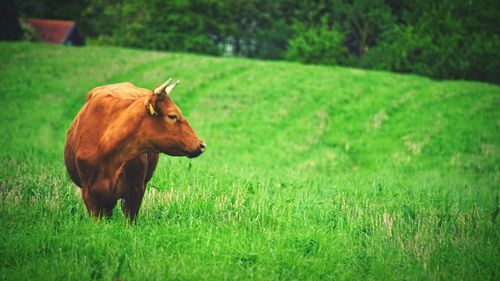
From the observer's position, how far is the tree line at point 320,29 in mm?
38647

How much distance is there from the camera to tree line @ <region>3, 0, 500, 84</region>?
3865 cm

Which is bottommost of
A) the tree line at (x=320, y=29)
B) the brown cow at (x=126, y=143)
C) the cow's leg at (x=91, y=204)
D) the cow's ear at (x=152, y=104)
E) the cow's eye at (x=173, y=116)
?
the tree line at (x=320, y=29)

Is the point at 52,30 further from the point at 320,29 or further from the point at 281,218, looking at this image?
the point at 281,218

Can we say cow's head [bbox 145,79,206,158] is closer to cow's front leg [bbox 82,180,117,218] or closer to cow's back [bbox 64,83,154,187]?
cow's back [bbox 64,83,154,187]

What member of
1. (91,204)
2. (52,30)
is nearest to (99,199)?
(91,204)

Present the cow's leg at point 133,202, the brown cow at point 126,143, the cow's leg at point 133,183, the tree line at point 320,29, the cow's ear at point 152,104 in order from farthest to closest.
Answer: the tree line at point 320,29
the cow's leg at point 133,202
the cow's leg at point 133,183
the brown cow at point 126,143
the cow's ear at point 152,104

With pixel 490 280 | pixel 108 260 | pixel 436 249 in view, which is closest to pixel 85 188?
pixel 108 260

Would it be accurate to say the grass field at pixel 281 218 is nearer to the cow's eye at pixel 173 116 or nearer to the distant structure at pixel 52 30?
the cow's eye at pixel 173 116

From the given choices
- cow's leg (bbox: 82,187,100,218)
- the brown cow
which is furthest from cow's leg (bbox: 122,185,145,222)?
cow's leg (bbox: 82,187,100,218)

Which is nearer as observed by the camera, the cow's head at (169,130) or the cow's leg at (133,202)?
the cow's head at (169,130)

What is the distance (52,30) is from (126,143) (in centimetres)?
6099

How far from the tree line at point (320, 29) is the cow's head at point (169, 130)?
3567 centimetres

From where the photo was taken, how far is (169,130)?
584cm

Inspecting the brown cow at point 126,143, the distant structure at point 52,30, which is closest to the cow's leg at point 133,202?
the brown cow at point 126,143
